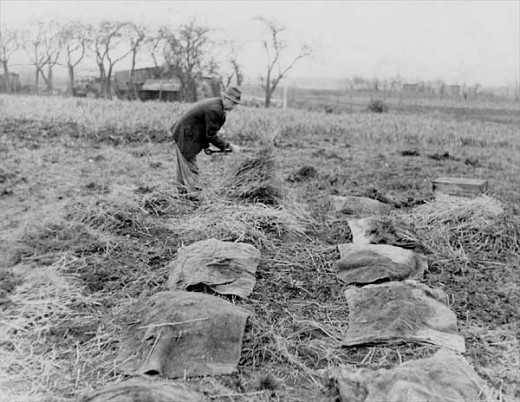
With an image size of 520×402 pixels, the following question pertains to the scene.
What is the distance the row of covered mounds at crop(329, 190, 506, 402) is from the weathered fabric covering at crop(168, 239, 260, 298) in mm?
685

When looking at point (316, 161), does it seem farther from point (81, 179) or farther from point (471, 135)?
point (471, 135)

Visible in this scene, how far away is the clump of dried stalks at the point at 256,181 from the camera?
555 centimetres

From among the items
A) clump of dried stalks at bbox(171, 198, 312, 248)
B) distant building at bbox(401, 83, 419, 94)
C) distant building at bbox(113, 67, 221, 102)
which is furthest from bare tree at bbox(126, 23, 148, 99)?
clump of dried stalks at bbox(171, 198, 312, 248)

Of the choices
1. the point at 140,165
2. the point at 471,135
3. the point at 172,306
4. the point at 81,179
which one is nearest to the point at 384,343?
the point at 172,306

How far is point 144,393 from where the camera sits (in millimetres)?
2363

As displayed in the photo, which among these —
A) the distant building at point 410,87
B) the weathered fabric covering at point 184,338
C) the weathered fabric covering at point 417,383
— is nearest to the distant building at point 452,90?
the distant building at point 410,87

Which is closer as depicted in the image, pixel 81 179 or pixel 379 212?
pixel 379 212

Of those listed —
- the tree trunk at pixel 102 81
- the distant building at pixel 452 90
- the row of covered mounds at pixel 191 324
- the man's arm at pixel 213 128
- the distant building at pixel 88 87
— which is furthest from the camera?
the distant building at pixel 452 90

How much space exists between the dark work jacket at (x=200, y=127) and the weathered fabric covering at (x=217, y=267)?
68.8 inches

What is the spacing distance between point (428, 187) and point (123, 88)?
34149 millimetres

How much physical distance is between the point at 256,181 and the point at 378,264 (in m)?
1.88

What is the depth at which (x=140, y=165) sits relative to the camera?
838 centimetres

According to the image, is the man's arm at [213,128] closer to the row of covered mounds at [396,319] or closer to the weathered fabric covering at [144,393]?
the row of covered mounds at [396,319]

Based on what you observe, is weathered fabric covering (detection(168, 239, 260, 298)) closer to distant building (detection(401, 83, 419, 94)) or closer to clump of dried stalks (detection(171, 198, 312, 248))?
clump of dried stalks (detection(171, 198, 312, 248))
